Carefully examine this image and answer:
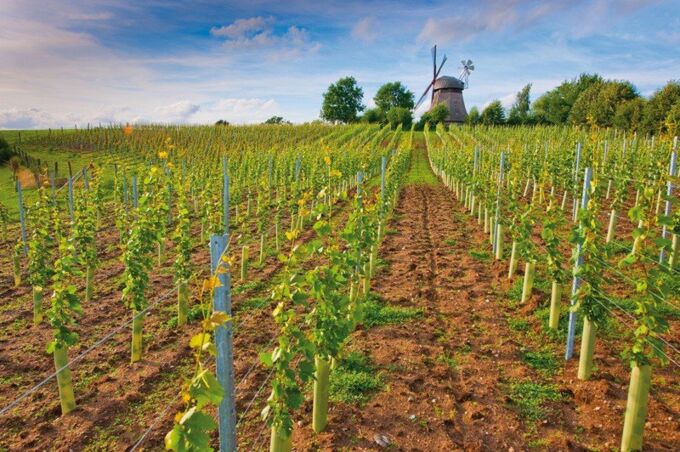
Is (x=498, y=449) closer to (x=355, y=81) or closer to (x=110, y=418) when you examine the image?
(x=110, y=418)

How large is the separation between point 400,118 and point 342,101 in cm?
2210

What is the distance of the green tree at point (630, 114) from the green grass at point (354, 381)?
119 feet

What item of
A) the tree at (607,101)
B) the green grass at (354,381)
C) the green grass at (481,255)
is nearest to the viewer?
the green grass at (354,381)

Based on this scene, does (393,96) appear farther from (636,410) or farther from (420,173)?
(636,410)

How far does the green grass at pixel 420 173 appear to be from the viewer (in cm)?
2509

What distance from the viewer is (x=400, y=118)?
59.8 meters

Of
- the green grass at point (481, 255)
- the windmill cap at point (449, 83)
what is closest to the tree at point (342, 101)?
the windmill cap at point (449, 83)

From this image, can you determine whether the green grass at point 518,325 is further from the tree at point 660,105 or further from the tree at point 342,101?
the tree at point 342,101

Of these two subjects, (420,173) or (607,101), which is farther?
(607,101)

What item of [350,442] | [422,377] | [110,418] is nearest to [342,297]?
[350,442]

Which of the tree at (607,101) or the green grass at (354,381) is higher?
the tree at (607,101)

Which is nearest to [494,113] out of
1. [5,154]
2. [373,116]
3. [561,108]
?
[561,108]

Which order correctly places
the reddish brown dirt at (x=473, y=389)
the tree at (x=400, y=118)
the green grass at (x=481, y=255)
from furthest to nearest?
1. the tree at (x=400, y=118)
2. the green grass at (x=481, y=255)
3. the reddish brown dirt at (x=473, y=389)

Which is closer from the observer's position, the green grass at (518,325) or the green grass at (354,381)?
the green grass at (354,381)
